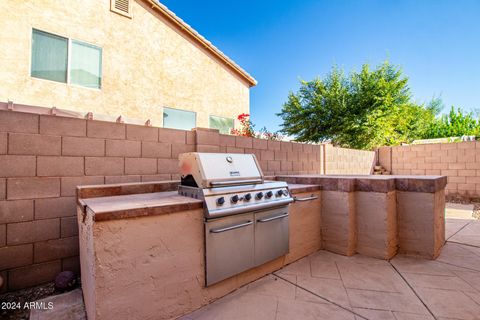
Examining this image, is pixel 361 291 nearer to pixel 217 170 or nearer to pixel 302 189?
pixel 302 189

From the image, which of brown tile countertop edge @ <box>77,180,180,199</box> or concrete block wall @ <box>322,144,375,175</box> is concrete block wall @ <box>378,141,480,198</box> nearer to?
concrete block wall @ <box>322,144,375,175</box>

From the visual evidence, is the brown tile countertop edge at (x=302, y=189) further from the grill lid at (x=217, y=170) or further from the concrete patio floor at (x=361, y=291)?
the concrete patio floor at (x=361, y=291)

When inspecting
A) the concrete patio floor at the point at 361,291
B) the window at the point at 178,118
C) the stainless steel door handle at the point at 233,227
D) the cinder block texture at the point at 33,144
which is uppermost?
the window at the point at 178,118

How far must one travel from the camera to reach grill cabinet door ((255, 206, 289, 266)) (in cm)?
219

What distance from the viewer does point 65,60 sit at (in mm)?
4832

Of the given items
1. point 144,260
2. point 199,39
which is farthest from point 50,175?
→ point 199,39

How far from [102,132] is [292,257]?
8.94ft

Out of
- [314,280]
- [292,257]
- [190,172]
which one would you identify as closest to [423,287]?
[314,280]

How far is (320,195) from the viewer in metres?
3.06

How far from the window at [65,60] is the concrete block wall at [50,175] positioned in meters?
3.63

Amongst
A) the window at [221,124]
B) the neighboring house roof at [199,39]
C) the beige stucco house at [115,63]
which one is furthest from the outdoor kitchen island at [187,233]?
the neighboring house roof at [199,39]

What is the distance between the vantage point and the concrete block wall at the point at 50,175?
200 centimetres

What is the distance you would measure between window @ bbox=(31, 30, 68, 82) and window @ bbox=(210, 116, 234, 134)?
158 inches

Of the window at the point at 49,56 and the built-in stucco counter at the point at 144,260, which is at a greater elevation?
the window at the point at 49,56
